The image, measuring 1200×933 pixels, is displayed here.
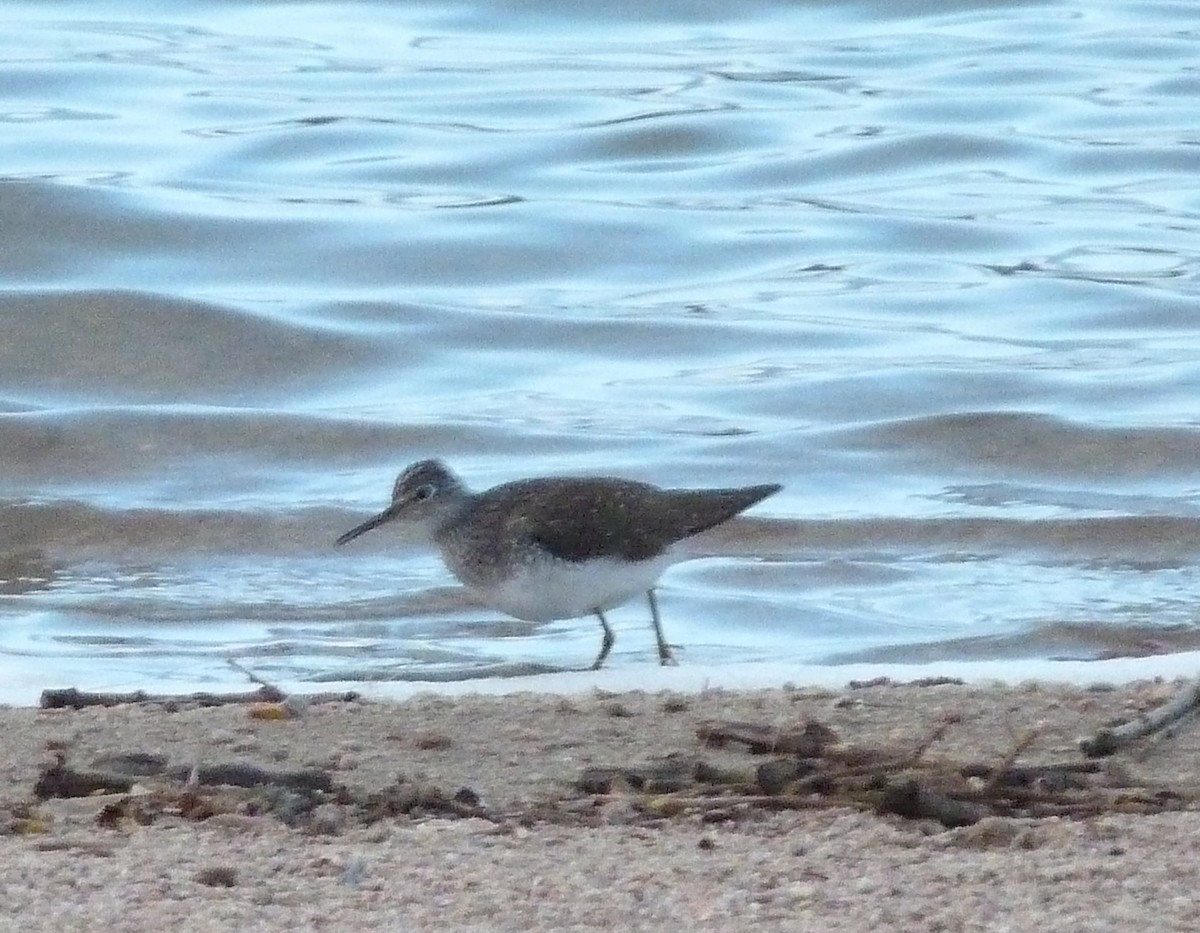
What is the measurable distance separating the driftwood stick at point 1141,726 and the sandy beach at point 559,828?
39 millimetres

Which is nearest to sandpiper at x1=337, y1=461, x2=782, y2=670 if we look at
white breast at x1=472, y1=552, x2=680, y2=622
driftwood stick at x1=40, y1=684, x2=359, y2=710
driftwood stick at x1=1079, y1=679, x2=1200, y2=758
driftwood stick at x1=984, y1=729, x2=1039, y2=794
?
white breast at x1=472, y1=552, x2=680, y2=622

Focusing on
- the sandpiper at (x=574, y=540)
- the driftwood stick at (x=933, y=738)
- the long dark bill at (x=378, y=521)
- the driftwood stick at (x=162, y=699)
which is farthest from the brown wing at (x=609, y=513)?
the driftwood stick at (x=933, y=738)

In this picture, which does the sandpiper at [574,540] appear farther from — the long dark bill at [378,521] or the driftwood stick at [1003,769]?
the driftwood stick at [1003,769]

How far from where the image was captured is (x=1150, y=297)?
38.5 ft

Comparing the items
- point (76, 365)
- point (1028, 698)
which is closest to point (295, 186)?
point (76, 365)

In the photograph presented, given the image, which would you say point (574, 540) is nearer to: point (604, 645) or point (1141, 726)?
point (604, 645)

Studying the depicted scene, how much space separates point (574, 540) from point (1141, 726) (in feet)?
6.94

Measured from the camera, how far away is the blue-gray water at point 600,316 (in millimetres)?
7648

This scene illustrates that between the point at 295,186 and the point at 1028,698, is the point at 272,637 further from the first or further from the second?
the point at 295,186

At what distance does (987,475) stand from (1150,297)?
2919 millimetres

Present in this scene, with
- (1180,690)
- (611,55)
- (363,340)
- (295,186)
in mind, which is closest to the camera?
(1180,690)

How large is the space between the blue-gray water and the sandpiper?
0.29 meters

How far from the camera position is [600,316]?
1149cm

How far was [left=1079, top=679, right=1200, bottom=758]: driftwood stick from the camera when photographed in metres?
4.65
